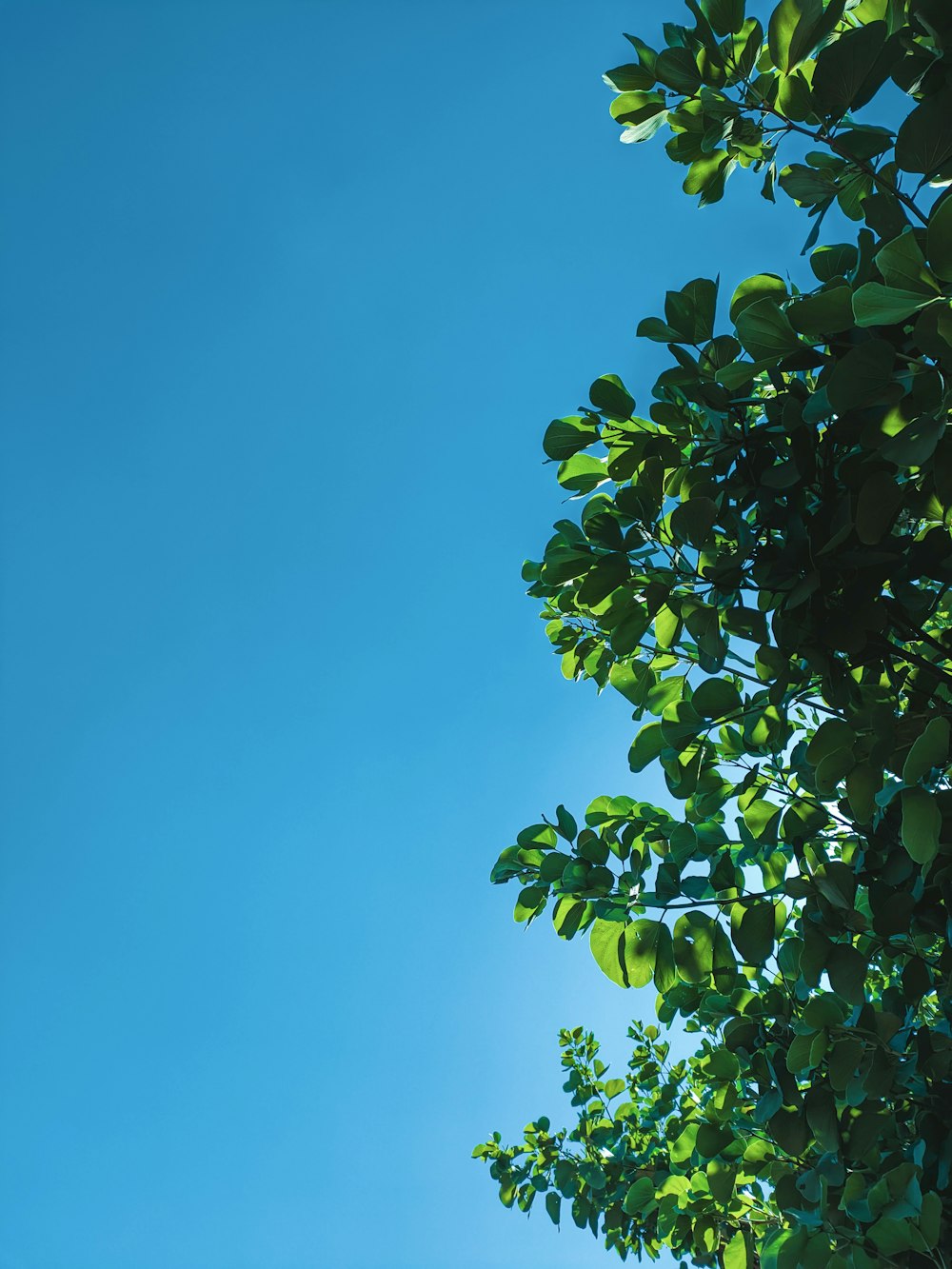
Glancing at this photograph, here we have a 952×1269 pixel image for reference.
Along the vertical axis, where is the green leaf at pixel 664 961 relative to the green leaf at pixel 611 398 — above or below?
below

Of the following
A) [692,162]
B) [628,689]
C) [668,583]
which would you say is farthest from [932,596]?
[692,162]

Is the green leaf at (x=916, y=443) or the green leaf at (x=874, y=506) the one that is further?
the green leaf at (x=874, y=506)

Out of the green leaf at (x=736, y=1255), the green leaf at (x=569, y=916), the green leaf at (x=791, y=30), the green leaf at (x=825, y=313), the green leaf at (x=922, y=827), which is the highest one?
the green leaf at (x=791, y=30)

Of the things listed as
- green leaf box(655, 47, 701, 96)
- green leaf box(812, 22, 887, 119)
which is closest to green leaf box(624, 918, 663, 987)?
green leaf box(812, 22, 887, 119)

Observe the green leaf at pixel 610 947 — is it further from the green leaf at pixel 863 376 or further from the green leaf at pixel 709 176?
the green leaf at pixel 709 176

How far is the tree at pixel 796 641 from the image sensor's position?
1.20 metres

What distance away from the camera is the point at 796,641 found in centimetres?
133

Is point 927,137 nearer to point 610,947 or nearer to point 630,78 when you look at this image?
point 630,78

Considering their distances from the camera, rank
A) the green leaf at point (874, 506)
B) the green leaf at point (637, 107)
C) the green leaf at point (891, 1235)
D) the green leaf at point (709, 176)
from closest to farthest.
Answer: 1. the green leaf at point (874, 506)
2. the green leaf at point (891, 1235)
3. the green leaf at point (637, 107)
4. the green leaf at point (709, 176)

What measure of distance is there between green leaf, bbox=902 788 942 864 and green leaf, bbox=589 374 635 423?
72 centimetres

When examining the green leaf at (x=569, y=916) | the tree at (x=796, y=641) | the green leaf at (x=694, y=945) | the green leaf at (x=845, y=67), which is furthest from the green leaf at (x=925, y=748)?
the green leaf at (x=845, y=67)

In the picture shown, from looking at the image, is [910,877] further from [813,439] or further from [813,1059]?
[813,439]

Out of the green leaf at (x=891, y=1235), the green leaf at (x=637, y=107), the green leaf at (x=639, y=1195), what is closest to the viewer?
the green leaf at (x=891, y=1235)

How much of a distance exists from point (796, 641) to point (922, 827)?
320 mm
